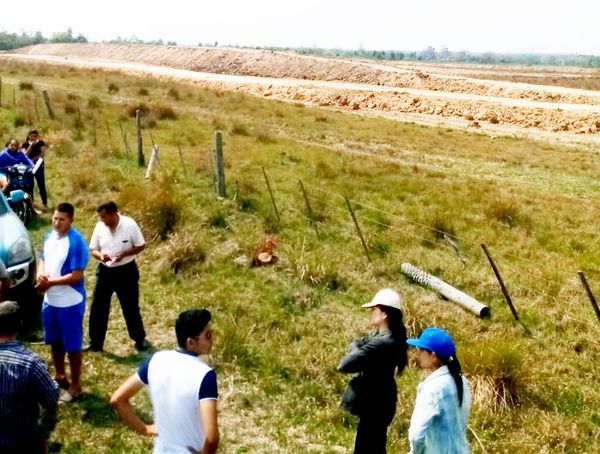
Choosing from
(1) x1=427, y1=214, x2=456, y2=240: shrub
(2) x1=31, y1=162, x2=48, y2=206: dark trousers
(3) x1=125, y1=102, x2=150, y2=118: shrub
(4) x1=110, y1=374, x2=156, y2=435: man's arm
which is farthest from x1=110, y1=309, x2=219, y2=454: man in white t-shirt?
(3) x1=125, y1=102, x2=150, y2=118: shrub

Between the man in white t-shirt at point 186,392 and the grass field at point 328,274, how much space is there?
7.38 ft

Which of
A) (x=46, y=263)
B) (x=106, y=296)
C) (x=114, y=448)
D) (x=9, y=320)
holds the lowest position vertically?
(x=114, y=448)

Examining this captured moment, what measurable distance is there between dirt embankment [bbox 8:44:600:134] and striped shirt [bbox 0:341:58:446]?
1278 inches

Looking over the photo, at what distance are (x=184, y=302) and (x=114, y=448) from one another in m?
2.93

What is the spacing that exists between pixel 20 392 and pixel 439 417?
2.44m

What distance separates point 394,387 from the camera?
14.1 feet

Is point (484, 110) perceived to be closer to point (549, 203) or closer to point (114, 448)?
point (549, 203)

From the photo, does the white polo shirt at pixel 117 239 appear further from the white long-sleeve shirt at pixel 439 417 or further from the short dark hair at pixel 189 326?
the white long-sleeve shirt at pixel 439 417

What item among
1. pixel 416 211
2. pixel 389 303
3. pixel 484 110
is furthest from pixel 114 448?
pixel 484 110

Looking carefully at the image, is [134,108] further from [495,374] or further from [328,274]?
[495,374]

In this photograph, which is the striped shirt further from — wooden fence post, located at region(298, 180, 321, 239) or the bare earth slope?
the bare earth slope

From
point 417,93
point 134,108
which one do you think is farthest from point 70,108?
point 417,93

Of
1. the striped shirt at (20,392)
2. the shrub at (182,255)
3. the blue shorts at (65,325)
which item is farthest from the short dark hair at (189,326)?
the shrub at (182,255)

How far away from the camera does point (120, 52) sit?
11344cm
